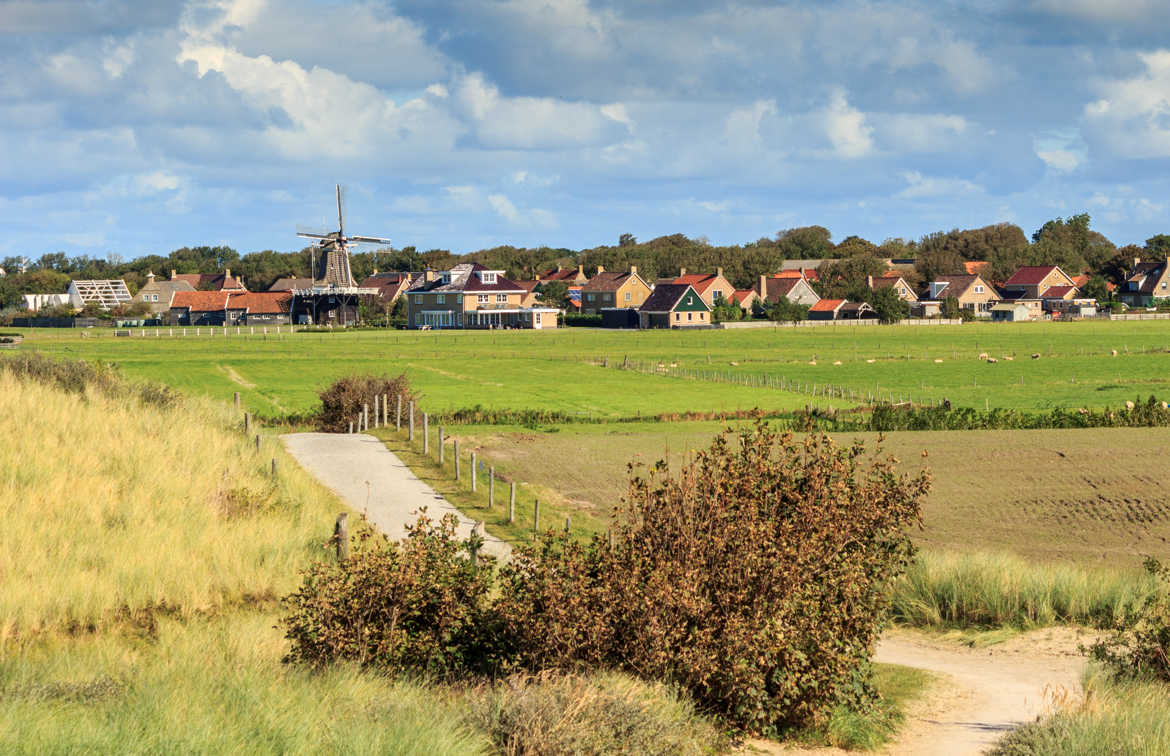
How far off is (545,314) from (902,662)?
134 meters

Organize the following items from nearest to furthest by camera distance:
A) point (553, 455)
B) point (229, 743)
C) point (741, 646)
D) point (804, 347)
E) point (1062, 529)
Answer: point (229, 743), point (741, 646), point (1062, 529), point (553, 455), point (804, 347)

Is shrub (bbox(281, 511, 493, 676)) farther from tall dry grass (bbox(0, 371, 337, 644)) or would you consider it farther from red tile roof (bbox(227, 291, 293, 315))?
red tile roof (bbox(227, 291, 293, 315))

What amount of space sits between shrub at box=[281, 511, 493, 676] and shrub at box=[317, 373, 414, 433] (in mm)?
31346

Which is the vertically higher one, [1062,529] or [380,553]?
[380,553]

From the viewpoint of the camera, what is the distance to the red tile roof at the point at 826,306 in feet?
501

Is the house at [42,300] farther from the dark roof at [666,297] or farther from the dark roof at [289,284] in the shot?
the dark roof at [666,297]

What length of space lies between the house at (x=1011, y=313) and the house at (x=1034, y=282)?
6813mm

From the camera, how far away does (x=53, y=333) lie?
124375 millimetres

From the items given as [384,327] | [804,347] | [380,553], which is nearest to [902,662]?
[380,553]

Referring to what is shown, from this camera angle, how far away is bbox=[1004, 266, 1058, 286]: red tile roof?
174m

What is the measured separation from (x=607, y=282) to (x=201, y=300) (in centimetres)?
6087

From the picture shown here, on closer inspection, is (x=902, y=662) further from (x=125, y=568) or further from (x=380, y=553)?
(x=125, y=568)

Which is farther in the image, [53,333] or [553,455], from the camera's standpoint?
[53,333]

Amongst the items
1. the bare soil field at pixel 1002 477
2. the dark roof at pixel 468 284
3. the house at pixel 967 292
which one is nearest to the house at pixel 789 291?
the house at pixel 967 292
